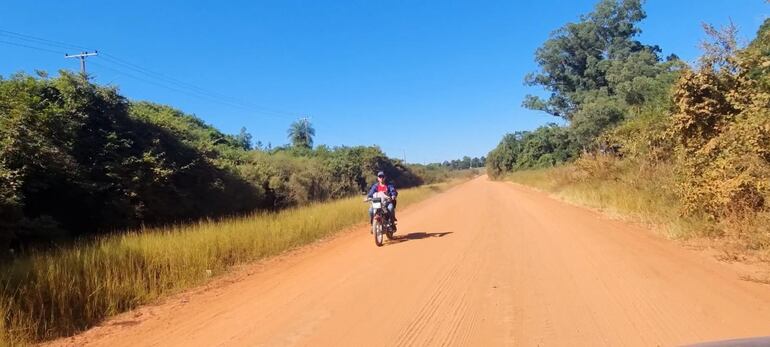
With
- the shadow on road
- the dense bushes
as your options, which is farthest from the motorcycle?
the dense bushes

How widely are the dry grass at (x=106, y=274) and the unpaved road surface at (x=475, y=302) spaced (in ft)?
1.48

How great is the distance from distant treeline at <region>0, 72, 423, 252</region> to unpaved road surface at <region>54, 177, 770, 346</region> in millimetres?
5298

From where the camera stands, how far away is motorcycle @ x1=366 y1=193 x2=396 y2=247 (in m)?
12.8

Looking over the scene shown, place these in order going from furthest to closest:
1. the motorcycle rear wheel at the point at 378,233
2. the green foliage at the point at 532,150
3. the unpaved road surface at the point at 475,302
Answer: the green foliage at the point at 532,150
the motorcycle rear wheel at the point at 378,233
the unpaved road surface at the point at 475,302

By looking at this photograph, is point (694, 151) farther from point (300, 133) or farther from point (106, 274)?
point (300, 133)

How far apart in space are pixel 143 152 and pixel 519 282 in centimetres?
1292

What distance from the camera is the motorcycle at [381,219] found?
1282 centimetres

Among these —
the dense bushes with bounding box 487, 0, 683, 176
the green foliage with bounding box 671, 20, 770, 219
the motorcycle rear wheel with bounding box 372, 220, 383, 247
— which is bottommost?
the motorcycle rear wheel with bounding box 372, 220, 383, 247

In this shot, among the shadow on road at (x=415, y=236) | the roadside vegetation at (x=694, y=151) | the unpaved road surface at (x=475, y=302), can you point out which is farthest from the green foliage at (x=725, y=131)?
the shadow on road at (x=415, y=236)

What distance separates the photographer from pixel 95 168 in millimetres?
14148

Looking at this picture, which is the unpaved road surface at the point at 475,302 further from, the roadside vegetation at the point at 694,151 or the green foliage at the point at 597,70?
the green foliage at the point at 597,70

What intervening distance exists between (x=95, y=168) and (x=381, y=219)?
7881 mm

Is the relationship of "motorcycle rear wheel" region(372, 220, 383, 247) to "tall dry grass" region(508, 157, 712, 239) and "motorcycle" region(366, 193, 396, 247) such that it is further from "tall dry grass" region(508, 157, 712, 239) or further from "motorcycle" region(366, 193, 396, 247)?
"tall dry grass" region(508, 157, 712, 239)

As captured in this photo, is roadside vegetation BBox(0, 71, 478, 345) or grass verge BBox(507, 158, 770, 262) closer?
roadside vegetation BBox(0, 71, 478, 345)
